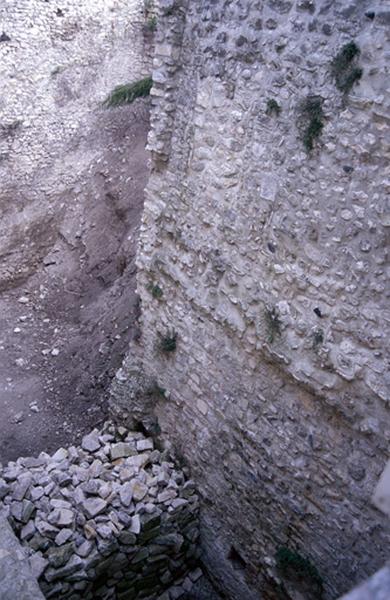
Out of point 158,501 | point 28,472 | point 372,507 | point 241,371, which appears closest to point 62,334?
point 28,472

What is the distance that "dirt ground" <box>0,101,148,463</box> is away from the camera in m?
7.09

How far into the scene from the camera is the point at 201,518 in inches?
224

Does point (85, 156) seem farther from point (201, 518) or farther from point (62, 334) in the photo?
point (201, 518)

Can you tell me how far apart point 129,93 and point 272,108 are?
303 inches

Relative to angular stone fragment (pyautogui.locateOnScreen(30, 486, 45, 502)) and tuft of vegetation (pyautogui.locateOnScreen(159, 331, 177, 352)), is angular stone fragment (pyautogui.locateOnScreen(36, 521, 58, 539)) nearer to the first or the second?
angular stone fragment (pyautogui.locateOnScreen(30, 486, 45, 502))

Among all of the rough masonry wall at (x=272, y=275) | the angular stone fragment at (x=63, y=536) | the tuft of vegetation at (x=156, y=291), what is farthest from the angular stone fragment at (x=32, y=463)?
the tuft of vegetation at (x=156, y=291)

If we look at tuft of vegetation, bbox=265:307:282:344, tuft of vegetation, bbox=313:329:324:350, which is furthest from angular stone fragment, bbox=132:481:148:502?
tuft of vegetation, bbox=313:329:324:350

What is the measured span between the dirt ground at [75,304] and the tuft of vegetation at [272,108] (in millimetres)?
2956

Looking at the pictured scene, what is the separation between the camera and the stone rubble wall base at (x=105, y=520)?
497 cm

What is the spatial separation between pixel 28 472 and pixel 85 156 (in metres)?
6.84

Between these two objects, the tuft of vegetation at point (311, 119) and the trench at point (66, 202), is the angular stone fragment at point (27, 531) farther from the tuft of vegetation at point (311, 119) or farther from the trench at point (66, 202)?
the tuft of vegetation at point (311, 119)

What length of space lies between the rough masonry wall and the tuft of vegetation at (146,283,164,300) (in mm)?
22

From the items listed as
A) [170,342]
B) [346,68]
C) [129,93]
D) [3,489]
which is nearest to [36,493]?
[3,489]

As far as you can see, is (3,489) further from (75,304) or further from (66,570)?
(75,304)
